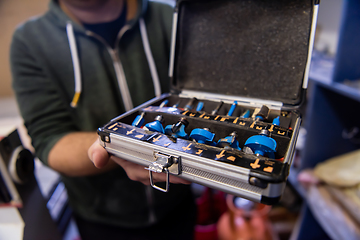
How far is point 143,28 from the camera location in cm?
97

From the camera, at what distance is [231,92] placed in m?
0.81

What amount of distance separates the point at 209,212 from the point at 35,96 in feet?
4.29

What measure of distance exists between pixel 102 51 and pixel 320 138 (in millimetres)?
1272

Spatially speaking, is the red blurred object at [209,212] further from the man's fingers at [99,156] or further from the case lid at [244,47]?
the man's fingers at [99,156]

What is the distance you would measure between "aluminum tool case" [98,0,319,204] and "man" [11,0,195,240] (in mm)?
230

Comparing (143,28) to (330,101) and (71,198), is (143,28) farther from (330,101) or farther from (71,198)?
(330,101)

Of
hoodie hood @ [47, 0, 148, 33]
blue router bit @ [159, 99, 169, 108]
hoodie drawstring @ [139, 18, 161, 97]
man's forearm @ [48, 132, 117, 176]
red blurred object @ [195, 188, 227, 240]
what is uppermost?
hoodie hood @ [47, 0, 148, 33]

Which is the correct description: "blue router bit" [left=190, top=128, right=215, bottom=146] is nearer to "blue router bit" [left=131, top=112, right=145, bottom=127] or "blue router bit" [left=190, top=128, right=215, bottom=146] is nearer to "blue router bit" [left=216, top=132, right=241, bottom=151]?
"blue router bit" [left=216, top=132, right=241, bottom=151]

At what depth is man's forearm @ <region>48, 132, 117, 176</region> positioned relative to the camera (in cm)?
78

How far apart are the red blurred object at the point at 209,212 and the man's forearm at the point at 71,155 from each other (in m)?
0.88

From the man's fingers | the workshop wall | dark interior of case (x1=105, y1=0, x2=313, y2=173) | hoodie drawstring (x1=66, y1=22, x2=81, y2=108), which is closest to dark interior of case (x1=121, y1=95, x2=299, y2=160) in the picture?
dark interior of case (x1=105, y1=0, x2=313, y2=173)

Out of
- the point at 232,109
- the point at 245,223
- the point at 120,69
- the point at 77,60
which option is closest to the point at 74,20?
the point at 77,60

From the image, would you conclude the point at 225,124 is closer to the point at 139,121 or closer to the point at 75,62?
the point at 139,121

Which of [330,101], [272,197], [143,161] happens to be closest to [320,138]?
[330,101]
